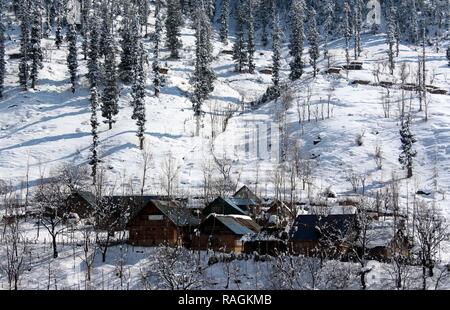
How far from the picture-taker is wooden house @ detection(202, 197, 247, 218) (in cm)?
6850

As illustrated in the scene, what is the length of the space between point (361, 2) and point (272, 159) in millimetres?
96925

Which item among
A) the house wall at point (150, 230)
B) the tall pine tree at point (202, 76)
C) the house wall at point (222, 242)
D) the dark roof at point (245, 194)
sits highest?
the tall pine tree at point (202, 76)

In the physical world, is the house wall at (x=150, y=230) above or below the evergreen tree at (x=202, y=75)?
below

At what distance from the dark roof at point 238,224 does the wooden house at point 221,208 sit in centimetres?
128

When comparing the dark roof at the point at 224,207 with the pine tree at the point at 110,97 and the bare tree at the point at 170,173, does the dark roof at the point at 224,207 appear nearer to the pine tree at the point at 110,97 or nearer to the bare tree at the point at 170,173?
the bare tree at the point at 170,173

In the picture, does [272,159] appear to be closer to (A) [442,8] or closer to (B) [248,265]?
(B) [248,265]

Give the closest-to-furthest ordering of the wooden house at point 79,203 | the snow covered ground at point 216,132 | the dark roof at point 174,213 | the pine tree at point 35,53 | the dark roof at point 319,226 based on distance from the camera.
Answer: the dark roof at point 319,226 < the dark roof at point 174,213 < the wooden house at point 79,203 < the snow covered ground at point 216,132 < the pine tree at point 35,53

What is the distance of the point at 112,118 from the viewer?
100500 millimetres

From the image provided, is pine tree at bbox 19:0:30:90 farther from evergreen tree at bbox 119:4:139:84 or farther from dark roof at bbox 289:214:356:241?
dark roof at bbox 289:214:356:241

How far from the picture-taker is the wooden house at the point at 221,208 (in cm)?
6850

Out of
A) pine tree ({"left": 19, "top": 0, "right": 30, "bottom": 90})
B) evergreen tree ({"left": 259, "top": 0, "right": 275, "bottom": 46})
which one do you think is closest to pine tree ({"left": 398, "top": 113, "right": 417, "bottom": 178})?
pine tree ({"left": 19, "top": 0, "right": 30, "bottom": 90})

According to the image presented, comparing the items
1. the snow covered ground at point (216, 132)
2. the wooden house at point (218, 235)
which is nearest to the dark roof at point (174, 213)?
the wooden house at point (218, 235)

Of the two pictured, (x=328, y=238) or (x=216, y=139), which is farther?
(x=216, y=139)
